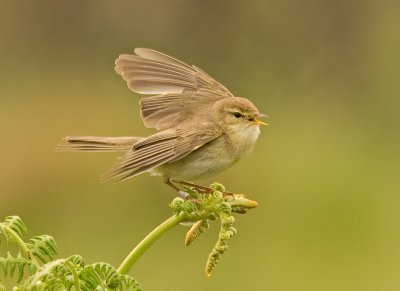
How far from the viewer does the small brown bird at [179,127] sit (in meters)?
5.50

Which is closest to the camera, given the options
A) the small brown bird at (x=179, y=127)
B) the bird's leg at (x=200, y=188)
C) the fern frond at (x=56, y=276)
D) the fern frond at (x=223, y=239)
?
the fern frond at (x=56, y=276)

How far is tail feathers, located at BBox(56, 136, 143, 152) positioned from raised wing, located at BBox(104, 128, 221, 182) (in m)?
0.18

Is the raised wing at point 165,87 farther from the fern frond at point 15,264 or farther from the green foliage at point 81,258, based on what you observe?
the fern frond at point 15,264

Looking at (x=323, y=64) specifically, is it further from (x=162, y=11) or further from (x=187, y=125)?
(x=187, y=125)

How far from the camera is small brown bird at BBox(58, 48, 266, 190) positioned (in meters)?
5.50

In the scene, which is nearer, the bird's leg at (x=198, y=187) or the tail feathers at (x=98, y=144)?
the bird's leg at (x=198, y=187)

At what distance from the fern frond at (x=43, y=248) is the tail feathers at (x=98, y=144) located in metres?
1.96

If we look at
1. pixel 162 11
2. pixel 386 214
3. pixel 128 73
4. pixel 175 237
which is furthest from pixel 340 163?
pixel 128 73

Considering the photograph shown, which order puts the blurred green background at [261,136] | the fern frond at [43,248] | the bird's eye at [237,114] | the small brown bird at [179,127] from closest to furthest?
the fern frond at [43,248] → the small brown bird at [179,127] → the bird's eye at [237,114] → the blurred green background at [261,136]

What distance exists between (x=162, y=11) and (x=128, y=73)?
25.6ft

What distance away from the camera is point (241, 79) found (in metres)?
13.2

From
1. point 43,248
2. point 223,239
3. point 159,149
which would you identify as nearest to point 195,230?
point 223,239

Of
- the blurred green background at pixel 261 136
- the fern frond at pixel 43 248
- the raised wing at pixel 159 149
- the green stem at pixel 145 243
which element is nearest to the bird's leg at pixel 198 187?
the raised wing at pixel 159 149

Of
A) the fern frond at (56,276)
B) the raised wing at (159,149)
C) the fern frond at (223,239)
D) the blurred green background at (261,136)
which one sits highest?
the blurred green background at (261,136)
